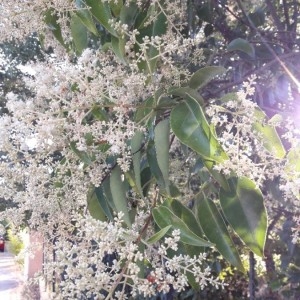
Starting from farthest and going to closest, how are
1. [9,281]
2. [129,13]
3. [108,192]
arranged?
[9,281] → [129,13] → [108,192]

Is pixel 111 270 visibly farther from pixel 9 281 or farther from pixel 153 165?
pixel 9 281

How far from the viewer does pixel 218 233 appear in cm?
80

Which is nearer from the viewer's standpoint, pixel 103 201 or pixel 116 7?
pixel 103 201

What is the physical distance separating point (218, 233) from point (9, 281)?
6.94m

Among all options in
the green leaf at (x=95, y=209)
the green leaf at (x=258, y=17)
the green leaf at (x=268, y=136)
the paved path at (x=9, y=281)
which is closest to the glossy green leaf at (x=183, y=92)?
the green leaf at (x=268, y=136)

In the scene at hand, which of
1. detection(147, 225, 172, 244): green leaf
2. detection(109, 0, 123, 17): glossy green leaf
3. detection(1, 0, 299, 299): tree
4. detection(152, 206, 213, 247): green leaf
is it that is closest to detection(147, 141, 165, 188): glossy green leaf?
detection(1, 0, 299, 299): tree

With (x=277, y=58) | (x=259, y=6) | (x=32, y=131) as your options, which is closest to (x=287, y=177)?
(x=32, y=131)

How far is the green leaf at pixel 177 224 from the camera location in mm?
667

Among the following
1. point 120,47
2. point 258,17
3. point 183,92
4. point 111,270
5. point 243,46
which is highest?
point 258,17

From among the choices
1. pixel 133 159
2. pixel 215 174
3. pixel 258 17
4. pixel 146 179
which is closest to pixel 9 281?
pixel 258 17

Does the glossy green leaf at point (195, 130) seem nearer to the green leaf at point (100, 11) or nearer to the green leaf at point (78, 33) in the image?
the green leaf at point (100, 11)

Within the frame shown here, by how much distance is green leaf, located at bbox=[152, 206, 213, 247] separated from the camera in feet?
2.19

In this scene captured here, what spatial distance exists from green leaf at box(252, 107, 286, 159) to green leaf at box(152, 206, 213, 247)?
0.16 meters

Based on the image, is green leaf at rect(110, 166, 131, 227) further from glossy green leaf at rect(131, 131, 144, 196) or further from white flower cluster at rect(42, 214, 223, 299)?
white flower cluster at rect(42, 214, 223, 299)
